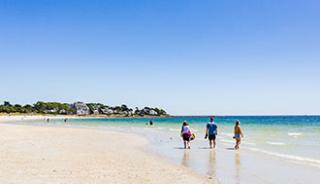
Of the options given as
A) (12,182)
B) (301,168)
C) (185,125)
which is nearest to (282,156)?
(301,168)

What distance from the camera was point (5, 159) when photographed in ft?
47.9

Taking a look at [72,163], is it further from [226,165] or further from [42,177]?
[226,165]

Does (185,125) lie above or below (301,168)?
above

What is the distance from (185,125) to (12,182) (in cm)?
1502

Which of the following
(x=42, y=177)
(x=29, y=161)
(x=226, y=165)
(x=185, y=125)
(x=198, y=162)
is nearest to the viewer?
(x=42, y=177)

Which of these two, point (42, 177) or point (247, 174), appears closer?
point (42, 177)

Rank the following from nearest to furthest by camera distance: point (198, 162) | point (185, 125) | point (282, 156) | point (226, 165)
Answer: point (226, 165) → point (198, 162) → point (282, 156) → point (185, 125)

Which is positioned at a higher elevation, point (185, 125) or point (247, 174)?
point (185, 125)

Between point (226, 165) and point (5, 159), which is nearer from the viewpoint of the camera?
point (5, 159)

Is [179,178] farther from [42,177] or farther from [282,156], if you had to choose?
[282,156]

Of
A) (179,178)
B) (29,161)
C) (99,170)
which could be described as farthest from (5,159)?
(179,178)

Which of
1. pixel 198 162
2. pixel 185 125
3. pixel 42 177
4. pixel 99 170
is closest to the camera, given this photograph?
pixel 42 177

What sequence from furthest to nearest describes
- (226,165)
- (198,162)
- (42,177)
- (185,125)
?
(185,125), (198,162), (226,165), (42,177)

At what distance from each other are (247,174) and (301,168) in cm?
298
